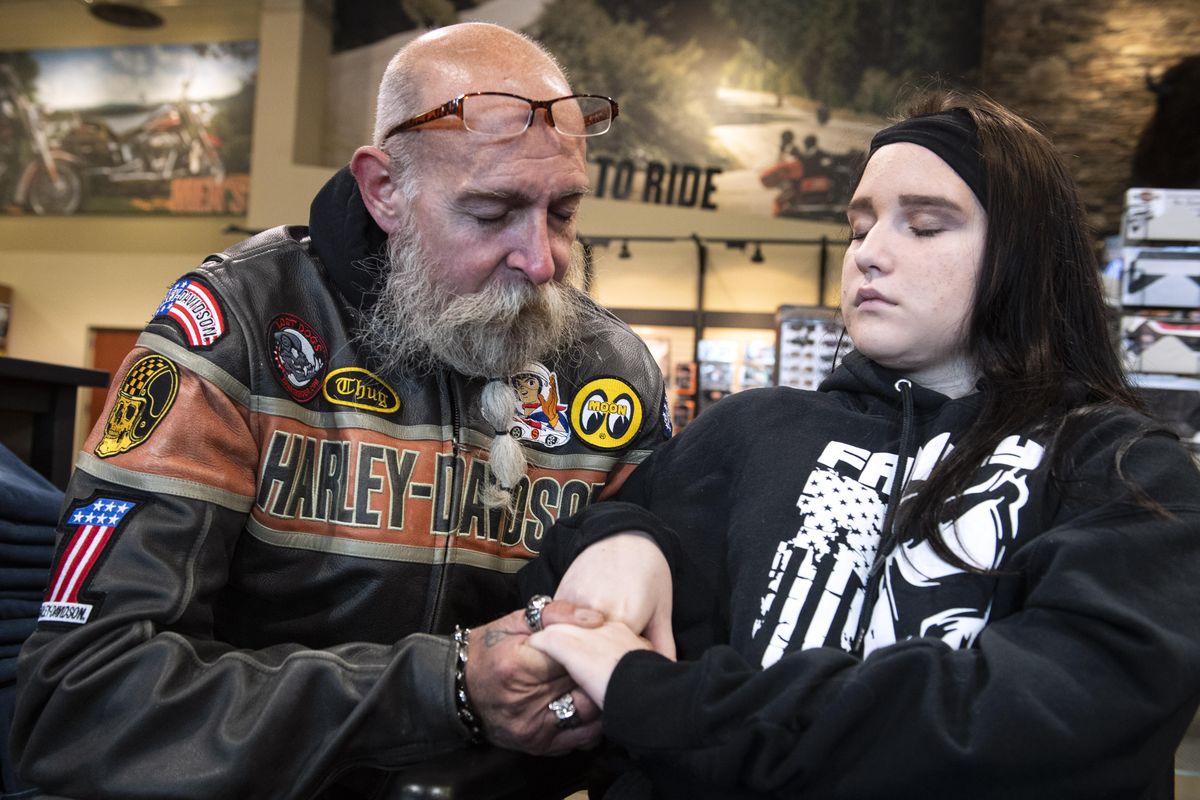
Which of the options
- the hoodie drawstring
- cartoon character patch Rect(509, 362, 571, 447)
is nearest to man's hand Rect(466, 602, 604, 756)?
the hoodie drawstring

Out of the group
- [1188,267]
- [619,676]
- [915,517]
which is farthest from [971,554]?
[1188,267]

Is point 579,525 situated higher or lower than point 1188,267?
lower

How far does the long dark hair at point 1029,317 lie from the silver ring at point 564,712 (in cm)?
44

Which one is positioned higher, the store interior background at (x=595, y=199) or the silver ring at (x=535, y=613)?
the store interior background at (x=595, y=199)

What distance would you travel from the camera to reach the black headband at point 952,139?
1.21 meters

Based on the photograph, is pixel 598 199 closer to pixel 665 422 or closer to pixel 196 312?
pixel 665 422

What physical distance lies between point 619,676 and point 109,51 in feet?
32.5

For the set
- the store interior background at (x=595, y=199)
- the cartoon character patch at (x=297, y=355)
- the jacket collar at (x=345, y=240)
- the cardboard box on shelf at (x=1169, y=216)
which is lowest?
the cartoon character patch at (x=297, y=355)

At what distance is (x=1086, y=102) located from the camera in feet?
24.6

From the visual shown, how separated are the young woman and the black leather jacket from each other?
0.25 metres

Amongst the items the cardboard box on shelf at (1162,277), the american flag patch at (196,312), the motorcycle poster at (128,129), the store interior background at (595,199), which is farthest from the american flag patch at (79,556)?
the motorcycle poster at (128,129)

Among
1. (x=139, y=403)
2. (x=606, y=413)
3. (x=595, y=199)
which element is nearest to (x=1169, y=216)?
(x=606, y=413)

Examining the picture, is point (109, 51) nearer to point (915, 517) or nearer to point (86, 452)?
point (86, 452)

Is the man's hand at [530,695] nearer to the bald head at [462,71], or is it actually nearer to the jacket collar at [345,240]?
the jacket collar at [345,240]
